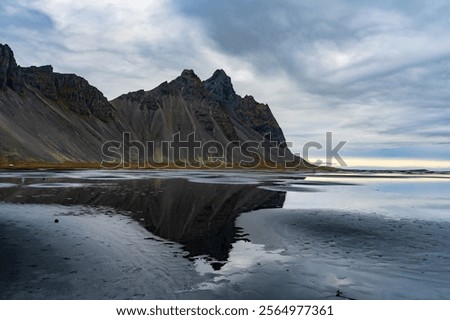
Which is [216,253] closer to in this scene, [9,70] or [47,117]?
[47,117]

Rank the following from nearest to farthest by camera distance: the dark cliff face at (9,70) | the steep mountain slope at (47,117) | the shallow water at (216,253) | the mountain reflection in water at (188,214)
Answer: the shallow water at (216,253)
the mountain reflection in water at (188,214)
the steep mountain slope at (47,117)
the dark cliff face at (9,70)

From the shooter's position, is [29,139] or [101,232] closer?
[101,232]

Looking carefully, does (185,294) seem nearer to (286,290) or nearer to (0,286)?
(286,290)

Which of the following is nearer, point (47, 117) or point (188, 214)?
point (188, 214)

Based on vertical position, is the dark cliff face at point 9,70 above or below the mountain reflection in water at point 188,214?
above

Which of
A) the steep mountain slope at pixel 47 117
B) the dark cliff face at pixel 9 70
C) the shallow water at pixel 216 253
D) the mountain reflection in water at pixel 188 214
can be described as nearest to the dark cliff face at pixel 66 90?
the steep mountain slope at pixel 47 117

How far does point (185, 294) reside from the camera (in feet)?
34.0

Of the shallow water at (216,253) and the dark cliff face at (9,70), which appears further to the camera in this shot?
the dark cliff face at (9,70)

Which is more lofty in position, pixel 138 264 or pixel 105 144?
pixel 105 144

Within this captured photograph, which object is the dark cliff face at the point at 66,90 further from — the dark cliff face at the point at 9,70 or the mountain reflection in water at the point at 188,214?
the mountain reflection in water at the point at 188,214

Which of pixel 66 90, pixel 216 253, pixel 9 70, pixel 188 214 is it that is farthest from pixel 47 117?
pixel 216 253

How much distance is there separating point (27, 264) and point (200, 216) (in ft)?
44.2
